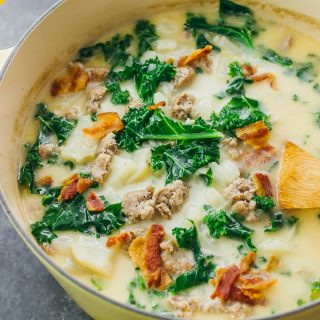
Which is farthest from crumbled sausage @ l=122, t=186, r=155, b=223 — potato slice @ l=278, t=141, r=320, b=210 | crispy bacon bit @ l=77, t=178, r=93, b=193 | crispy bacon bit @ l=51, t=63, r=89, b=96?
crispy bacon bit @ l=51, t=63, r=89, b=96

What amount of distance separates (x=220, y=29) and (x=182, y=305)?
210 cm

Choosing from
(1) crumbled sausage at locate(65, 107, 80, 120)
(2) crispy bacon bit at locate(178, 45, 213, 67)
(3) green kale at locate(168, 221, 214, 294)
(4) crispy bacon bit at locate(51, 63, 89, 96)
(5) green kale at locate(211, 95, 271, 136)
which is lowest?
(3) green kale at locate(168, 221, 214, 294)

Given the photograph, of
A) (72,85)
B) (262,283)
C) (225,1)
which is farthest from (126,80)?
(262,283)

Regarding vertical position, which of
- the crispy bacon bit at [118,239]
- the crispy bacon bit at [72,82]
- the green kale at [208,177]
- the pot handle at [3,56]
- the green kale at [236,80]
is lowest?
the green kale at [208,177]

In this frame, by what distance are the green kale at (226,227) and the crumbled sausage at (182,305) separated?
1.26 ft

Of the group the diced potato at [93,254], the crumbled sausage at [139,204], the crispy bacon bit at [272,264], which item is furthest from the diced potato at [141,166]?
the crispy bacon bit at [272,264]

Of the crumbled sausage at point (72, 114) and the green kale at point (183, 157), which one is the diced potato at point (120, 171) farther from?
the crumbled sausage at point (72, 114)

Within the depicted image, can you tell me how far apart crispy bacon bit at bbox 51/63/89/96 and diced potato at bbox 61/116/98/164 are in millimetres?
329

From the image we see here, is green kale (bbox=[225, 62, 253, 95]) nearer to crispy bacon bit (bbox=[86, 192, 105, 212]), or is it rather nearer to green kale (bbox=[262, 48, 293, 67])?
green kale (bbox=[262, 48, 293, 67])

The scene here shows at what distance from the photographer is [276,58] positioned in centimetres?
435

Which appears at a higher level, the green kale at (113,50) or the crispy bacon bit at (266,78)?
the green kale at (113,50)

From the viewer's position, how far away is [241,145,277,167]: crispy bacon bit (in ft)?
12.4

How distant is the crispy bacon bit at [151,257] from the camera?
331cm

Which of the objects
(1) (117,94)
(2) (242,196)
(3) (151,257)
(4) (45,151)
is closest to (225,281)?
(3) (151,257)
